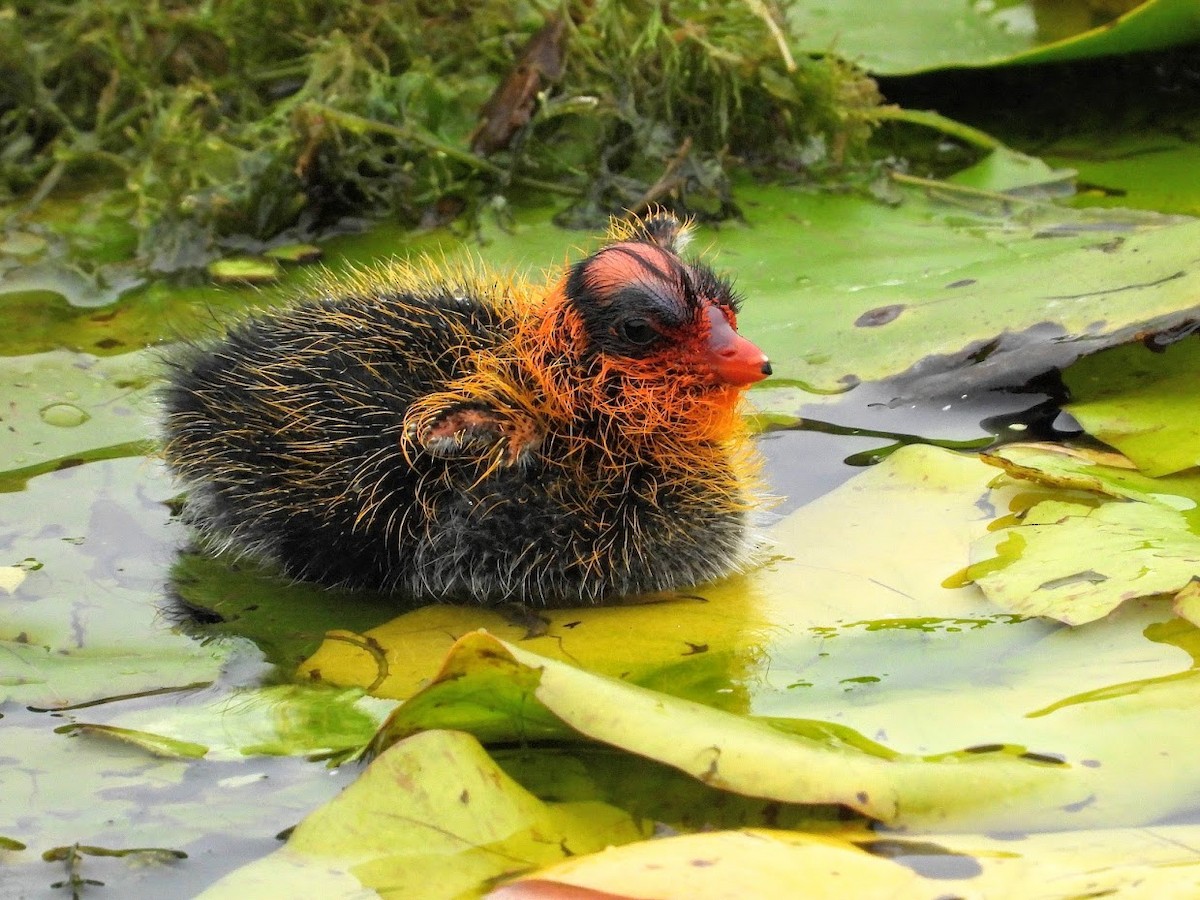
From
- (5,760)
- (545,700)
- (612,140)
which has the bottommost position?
(5,760)

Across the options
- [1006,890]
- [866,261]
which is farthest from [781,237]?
[1006,890]

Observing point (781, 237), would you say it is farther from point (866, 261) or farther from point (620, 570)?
point (620, 570)

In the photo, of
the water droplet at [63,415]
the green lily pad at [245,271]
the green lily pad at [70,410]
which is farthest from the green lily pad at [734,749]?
the green lily pad at [245,271]

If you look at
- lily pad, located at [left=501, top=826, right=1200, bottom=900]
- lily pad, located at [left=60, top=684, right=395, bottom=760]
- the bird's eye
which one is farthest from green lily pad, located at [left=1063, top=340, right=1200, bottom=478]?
lily pad, located at [left=60, top=684, right=395, bottom=760]

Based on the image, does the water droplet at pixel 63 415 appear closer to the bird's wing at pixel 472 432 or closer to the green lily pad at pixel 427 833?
the bird's wing at pixel 472 432

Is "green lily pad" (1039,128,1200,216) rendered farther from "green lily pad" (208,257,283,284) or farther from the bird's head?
"green lily pad" (208,257,283,284)

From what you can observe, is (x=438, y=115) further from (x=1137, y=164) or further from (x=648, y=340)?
(x=1137, y=164)

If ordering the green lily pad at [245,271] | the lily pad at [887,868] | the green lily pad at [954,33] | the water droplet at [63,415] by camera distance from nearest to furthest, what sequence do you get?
1. the lily pad at [887,868]
2. the water droplet at [63,415]
3. the green lily pad at [245,271]
4. the green lily pad at [954,33]
